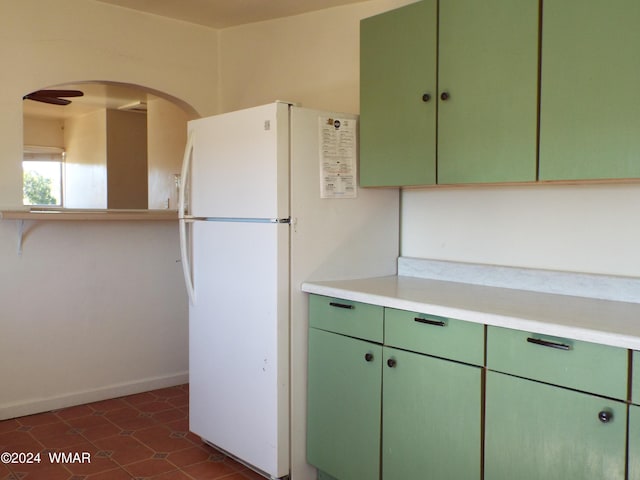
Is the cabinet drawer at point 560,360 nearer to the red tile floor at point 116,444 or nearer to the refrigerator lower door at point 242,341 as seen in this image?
the refrigerator lower door at point 242,341

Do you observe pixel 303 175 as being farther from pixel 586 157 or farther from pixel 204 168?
→ pixel 586 157

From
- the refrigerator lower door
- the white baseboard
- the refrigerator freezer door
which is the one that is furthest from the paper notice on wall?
the white baseboard

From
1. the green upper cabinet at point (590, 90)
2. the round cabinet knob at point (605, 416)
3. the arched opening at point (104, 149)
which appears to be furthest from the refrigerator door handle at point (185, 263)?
the arched opening at point (104, 149)

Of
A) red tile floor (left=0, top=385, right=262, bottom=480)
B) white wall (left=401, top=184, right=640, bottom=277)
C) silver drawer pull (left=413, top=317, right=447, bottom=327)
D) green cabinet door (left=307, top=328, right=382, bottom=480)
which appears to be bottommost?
red tile floor (left=0, top=385, right=262, bottom=480)

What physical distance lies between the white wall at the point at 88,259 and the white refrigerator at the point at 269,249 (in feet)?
3.32

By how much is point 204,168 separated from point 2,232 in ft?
4.23

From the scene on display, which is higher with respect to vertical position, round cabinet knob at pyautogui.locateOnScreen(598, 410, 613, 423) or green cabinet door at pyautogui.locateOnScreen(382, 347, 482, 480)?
round cabinet knob at pyautogui.locateOnScreen(598, 410, 613, 423)

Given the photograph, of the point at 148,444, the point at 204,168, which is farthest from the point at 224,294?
the point at 148,444

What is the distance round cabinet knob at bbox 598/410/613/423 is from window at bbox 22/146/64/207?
9.18 meters

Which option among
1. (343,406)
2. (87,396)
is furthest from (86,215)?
(343,406)

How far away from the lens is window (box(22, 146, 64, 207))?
30.4 ft

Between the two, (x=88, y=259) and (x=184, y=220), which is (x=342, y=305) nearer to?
(x=184, y=220)

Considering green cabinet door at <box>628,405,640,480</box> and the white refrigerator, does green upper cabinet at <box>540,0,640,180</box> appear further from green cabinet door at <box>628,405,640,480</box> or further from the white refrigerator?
the white refrigerator

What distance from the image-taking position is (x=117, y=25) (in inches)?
143
